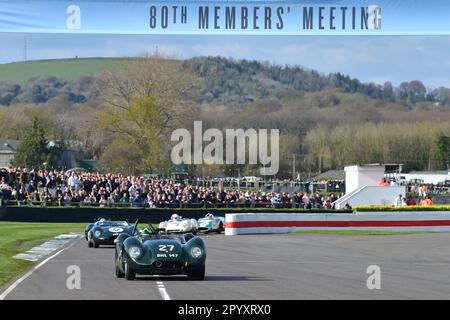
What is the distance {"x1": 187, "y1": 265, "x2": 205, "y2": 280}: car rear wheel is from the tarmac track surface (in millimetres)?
162

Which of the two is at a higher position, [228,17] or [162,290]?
[228,17]

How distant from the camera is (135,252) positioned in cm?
1802

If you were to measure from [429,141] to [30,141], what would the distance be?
1666 inches

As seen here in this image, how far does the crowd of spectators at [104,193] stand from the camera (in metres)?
48.9

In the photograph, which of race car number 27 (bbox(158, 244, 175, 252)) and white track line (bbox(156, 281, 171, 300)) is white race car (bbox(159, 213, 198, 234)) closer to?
race car number 27 (bbox(158, 244, 175, 252))

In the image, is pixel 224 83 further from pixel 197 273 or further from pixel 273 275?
pixel 197 273

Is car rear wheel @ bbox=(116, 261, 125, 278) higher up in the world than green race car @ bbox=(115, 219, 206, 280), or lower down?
lower down

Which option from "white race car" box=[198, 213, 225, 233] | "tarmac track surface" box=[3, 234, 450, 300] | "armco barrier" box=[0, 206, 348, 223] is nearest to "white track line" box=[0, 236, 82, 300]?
"tarmac track surface" box=[3, 234, 450, 300]

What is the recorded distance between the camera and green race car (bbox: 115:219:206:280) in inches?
706

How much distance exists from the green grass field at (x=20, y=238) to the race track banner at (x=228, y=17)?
16.0 feet

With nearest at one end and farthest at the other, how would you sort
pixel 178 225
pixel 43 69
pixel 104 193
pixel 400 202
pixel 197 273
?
pixel 197 273 < pixel 178 225 < pixel 104 193 < pixel 400 202 < pixel 43 69

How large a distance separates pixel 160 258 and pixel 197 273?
0.83 m

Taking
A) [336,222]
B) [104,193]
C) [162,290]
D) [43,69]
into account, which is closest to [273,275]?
[162,290]
